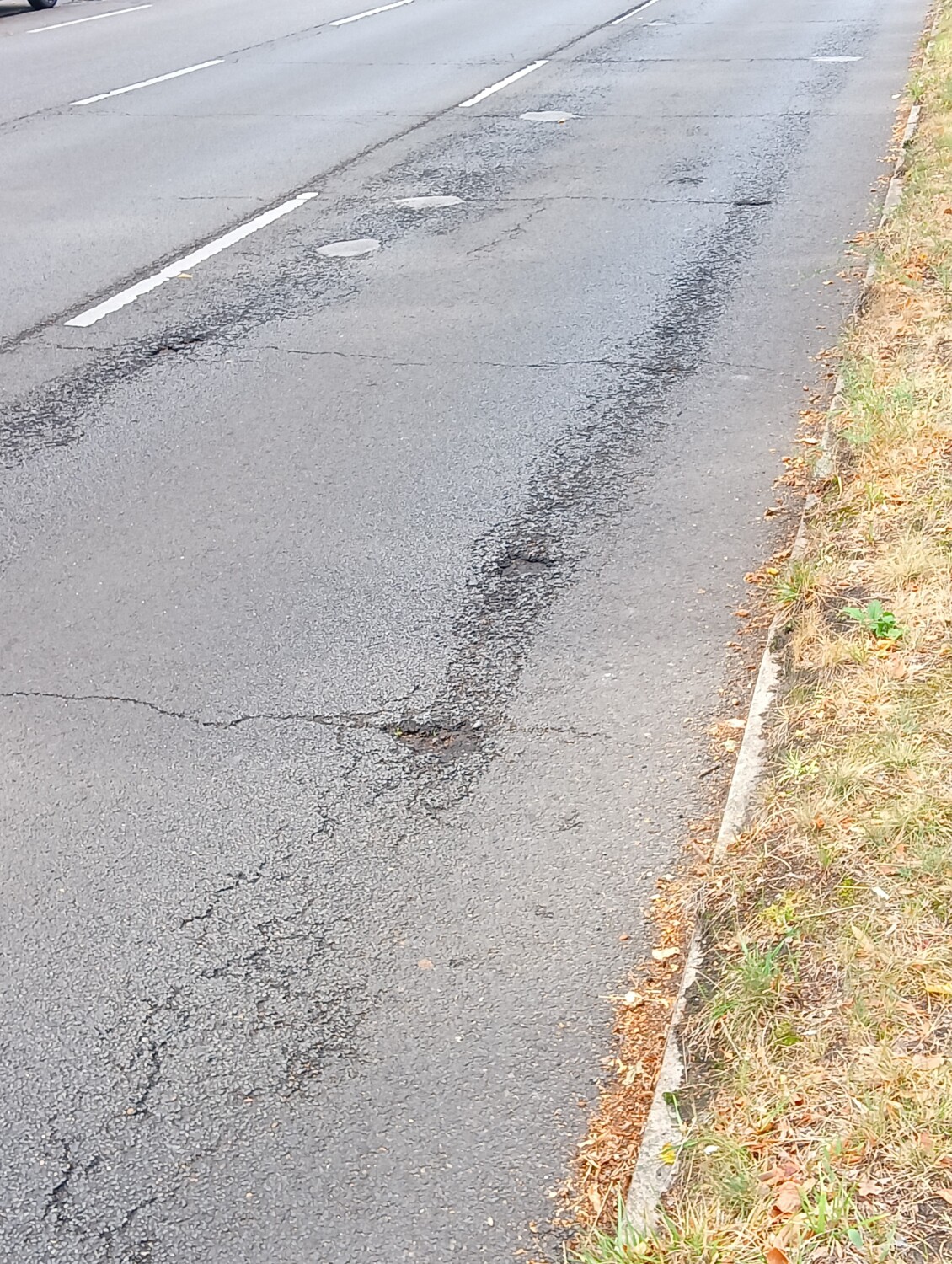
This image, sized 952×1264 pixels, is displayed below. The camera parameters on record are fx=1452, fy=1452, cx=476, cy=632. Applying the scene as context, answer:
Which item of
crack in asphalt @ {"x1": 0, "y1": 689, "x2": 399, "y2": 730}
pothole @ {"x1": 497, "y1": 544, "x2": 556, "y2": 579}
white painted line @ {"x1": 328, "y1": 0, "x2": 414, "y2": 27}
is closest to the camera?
crack in asphalt @ {"x1": 0, "y1": 689, "x2": 399, "y2": 730}

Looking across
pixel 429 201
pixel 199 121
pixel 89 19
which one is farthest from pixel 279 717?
pixel 89 19

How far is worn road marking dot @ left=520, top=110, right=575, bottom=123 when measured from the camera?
46.4 feet

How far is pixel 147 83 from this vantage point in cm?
1667

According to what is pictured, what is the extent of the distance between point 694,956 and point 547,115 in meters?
12.5

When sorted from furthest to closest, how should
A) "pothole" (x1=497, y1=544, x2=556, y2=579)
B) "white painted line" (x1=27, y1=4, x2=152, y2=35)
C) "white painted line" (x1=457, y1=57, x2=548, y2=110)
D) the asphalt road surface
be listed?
1. "white painted line" (x1=27, y1=4, x2=152, y2=35)
2. "white painted line" (x1=457, y1=57, x2=548, y2=110)
3. "pothole" (x1=497, y1=544, x2=556, y2=579)
4. the asphalt road surface

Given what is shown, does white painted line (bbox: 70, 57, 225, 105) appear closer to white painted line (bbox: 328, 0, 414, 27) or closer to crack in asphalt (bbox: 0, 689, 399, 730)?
white painted line (bbox: 328, 0, 414, 27)

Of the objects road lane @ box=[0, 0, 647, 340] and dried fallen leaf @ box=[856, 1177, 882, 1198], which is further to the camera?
road lane @ box=[0, 0, 647, 340]

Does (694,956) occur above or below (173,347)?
below

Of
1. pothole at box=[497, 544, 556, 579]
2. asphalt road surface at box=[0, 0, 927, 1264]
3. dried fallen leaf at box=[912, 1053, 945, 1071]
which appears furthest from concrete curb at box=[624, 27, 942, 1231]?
pothole at box=[497, 544, 556, 579]

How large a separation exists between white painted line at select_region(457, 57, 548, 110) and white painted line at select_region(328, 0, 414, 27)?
497 centimetres

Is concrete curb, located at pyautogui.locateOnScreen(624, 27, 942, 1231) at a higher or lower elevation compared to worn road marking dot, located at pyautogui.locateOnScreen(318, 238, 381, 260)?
lower

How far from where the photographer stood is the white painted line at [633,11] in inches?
857

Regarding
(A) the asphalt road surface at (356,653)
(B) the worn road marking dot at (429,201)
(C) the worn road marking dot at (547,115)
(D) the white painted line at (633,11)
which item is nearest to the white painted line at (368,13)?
(D) the white painted line at (633,11)

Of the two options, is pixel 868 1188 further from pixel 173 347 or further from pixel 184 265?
pixel 184 265
